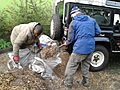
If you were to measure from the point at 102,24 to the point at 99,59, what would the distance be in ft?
3.02

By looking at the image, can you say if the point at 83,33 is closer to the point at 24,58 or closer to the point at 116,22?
the point at 24,58

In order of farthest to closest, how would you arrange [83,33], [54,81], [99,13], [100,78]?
[99,13], [100,78], [54,81], [83,33]

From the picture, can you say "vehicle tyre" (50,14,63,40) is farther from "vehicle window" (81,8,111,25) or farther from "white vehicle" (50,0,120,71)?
"vehicle window" (81,8,111,25)

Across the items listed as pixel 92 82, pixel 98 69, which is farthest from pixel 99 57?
pixel 92 82

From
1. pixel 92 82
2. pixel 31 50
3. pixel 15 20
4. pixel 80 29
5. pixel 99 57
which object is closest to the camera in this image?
pixel 80 29

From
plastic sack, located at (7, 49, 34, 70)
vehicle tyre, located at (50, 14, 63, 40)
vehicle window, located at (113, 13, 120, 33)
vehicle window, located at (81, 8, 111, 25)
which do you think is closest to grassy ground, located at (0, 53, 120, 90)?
vehicle tyre, located at (50, 14, 63, 40)

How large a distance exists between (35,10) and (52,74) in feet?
11.5

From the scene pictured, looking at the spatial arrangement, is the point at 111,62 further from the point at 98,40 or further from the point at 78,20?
the point at 78,20

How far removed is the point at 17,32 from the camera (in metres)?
6.34

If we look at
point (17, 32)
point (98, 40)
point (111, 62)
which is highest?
point (17, 32)

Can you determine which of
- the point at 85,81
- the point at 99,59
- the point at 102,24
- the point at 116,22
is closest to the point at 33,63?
the point at 85,81

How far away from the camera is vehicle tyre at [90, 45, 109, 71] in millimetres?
7797

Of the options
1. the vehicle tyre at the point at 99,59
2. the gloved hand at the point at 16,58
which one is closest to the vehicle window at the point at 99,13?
the vehicle tyre at the point at 99,59

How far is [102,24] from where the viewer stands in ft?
25.5
